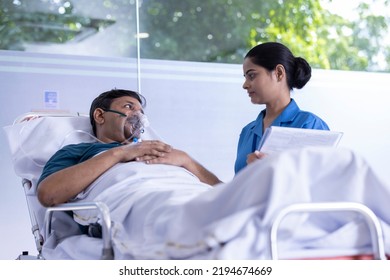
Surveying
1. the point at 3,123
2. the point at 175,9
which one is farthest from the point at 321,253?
the point at 175,9

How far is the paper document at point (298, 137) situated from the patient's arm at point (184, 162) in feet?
1.04

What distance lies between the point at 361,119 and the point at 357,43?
50 cm

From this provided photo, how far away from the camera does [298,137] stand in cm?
262

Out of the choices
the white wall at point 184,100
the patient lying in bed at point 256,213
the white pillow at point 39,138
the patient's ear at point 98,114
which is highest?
the patient lying in bed at point 256,213

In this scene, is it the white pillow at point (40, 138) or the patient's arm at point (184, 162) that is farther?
the white pillow at point (40, 138)

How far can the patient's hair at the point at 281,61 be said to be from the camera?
3090 millimetres

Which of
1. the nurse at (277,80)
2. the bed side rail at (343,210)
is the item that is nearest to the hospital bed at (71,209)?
the bed side rail at (343,210)

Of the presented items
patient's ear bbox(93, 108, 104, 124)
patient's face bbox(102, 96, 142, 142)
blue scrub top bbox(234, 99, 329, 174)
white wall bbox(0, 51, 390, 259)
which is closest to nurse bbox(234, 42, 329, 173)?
blue scrub top bbox(234, 99, 329, 174)

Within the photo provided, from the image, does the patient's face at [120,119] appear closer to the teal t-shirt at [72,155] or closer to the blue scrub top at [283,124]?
the teal t-shirt at [72,155]

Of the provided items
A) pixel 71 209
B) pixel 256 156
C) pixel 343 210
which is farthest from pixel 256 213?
pixel 256 156

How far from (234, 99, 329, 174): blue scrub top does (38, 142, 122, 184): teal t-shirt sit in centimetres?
65

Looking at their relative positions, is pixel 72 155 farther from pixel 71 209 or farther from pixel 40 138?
pixel 71 209

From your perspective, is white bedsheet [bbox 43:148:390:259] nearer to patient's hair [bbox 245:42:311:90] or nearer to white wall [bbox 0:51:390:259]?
patient's hair [bbox 245:42:311:90]
